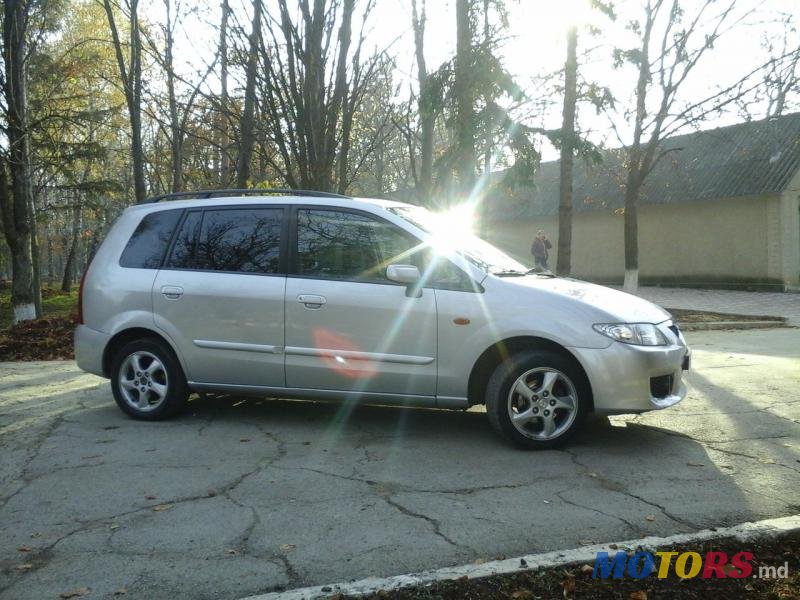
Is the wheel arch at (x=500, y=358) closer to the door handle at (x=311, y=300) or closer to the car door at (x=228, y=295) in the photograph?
the door handle at (x=311, y=300)

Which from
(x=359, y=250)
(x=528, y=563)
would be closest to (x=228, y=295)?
(x=359, y=250)

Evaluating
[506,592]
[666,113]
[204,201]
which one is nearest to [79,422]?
[204,201]

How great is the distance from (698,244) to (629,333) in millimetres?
23277

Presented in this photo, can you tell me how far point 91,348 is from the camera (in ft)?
20.1

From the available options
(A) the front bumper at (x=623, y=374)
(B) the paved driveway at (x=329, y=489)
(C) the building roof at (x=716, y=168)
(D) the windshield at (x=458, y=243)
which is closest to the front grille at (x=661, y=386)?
(A) the front bumper at (x=623, y=374)

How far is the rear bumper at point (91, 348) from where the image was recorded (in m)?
6.07

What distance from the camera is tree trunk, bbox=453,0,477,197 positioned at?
1430cm

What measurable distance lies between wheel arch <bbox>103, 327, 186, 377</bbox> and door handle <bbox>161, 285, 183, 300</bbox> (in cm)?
33

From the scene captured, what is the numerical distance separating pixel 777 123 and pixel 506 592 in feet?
88.4

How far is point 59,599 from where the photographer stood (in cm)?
291

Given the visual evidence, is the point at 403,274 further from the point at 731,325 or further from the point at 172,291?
the point at 731,325

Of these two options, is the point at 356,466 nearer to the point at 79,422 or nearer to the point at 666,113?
the point at 79,422

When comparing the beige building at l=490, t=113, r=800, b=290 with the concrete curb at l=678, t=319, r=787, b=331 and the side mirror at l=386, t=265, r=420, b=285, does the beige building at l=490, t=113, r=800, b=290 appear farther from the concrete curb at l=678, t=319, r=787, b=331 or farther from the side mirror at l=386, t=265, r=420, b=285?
the side mirror at l=386, t=265, r=420, b=285

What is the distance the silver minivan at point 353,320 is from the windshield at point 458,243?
0.02m
